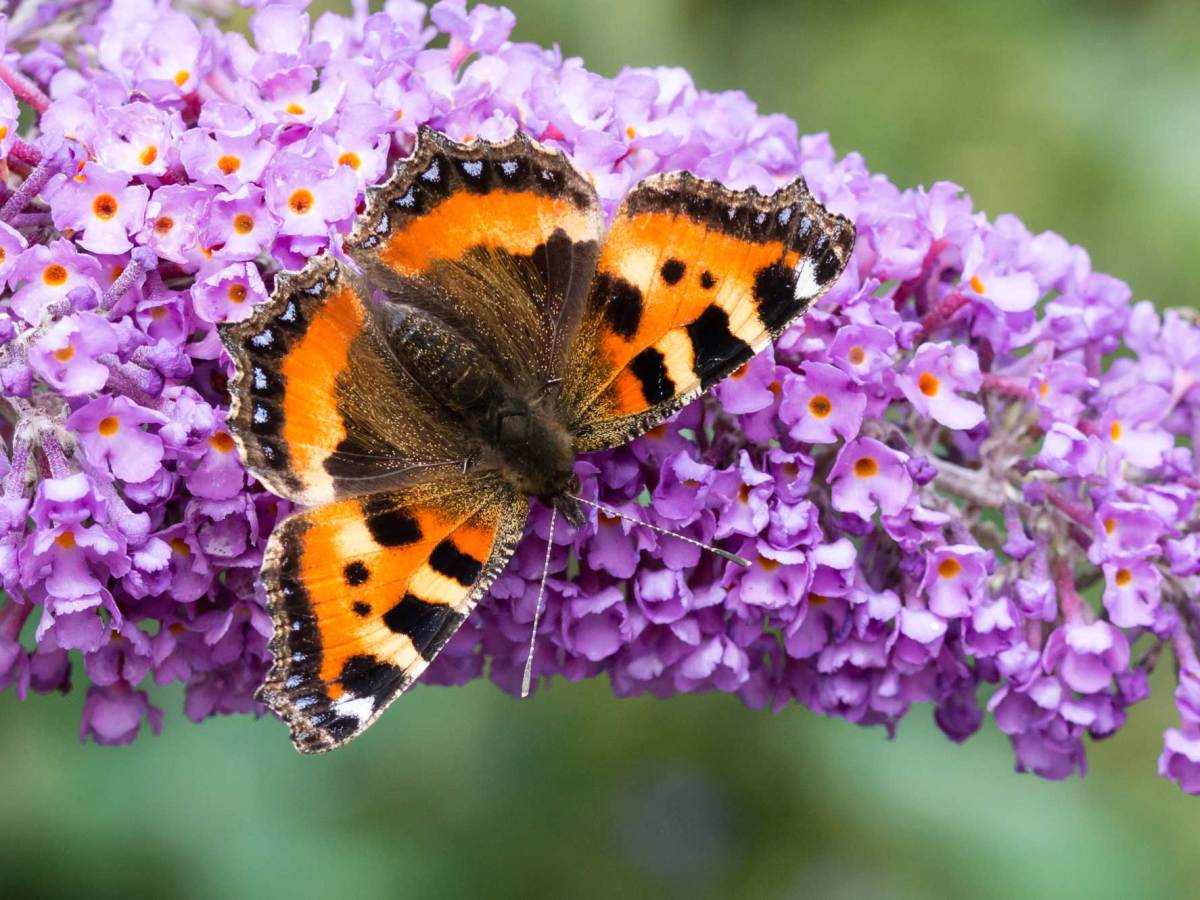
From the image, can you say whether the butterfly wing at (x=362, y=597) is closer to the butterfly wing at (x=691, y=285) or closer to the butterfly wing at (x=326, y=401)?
the butterfly wing at (x=326, y=401)

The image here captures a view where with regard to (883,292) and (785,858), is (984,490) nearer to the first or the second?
(883,292)

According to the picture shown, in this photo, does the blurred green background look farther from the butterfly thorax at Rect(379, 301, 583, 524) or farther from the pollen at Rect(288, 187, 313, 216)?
the pollen at Rect(288, 187, 313, 216)

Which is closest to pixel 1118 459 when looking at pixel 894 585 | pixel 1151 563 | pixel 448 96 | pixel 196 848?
pixel 1151 563

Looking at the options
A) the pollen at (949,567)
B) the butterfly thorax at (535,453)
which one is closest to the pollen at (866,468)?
the pollen at (949,567)

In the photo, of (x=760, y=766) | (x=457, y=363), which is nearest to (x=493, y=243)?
(x=457, y=363)

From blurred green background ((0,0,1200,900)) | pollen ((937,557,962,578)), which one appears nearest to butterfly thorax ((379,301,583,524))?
pollen ((937,557,962,578))

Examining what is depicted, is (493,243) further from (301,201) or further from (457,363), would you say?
(301,201)
